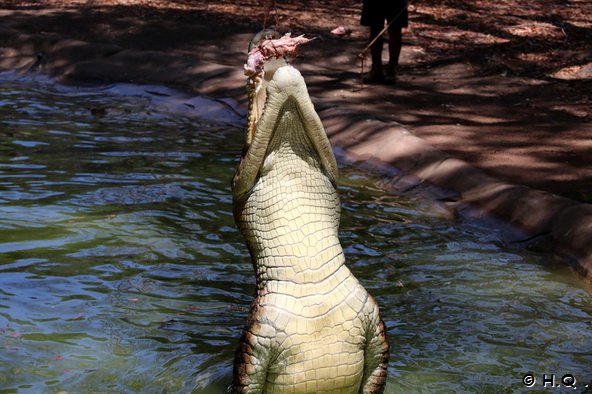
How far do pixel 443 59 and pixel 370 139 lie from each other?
19.0 ft

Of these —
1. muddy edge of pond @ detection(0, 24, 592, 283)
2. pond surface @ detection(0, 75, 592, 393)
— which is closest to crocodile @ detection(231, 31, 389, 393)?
pond surface @ detection(0, 75, 592, 393)

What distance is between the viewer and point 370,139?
372 inches

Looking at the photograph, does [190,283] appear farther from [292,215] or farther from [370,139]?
[370,139]

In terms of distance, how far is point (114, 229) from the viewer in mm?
6707

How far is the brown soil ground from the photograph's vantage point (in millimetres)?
9172

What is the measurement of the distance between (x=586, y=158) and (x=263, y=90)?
5778 millimetres

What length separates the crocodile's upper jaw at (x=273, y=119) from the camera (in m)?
3.29

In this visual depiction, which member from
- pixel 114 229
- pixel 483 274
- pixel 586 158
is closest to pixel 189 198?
pixel 114 229

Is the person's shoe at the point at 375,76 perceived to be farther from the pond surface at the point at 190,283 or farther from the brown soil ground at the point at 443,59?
the pond surface at the point at 190,283

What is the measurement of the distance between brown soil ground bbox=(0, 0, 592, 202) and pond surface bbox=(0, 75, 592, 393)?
1603mm

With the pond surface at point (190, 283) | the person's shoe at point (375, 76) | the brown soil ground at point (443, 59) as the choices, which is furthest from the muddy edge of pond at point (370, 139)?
the person's shoe at point (375, 76)

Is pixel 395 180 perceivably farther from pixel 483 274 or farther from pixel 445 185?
pixel 483 274

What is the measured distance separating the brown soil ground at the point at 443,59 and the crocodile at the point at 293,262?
446 cm

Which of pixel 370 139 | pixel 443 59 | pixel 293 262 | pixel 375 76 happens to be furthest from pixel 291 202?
pixel 443 59
